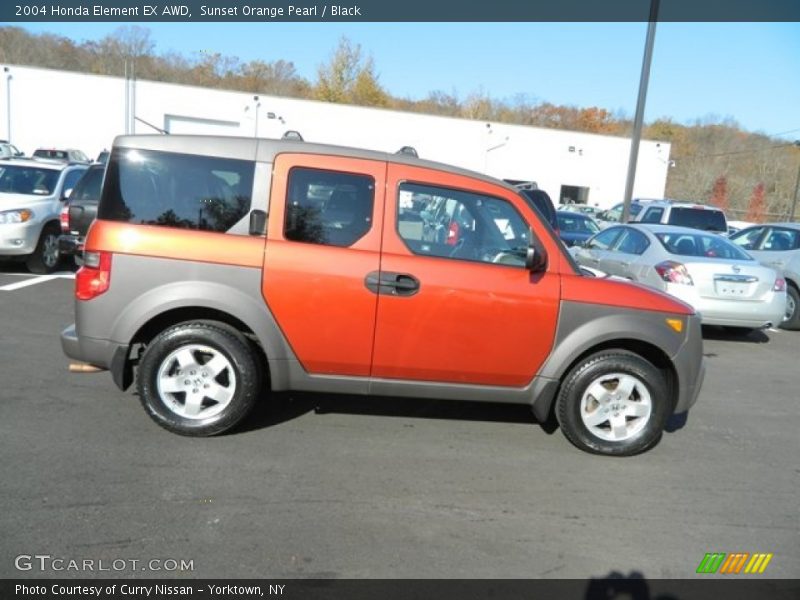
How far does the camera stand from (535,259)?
403 cm

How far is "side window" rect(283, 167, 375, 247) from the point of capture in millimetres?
4031

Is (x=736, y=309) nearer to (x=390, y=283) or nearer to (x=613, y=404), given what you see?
(x=613, y=404)

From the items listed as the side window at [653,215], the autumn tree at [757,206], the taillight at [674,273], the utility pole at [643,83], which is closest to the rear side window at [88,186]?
the taillight at [674,273]

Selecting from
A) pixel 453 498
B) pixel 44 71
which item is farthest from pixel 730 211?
pixel 453 498

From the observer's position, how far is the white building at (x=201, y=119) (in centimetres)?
3447

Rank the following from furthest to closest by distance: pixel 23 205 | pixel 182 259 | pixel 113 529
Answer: pixel 23 205 < pixel 182 259 < pixel 113 529

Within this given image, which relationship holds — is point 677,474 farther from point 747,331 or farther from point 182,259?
point 747,331

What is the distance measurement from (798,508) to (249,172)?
404 cm

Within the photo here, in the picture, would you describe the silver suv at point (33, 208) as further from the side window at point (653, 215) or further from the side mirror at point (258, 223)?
the side window at point (653, 215)

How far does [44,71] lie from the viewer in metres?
34.4

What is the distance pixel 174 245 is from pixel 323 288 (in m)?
0.99

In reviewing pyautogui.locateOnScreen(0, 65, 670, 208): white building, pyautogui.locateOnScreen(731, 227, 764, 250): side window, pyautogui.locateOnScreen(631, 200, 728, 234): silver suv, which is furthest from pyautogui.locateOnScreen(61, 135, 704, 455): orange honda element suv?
pyautogui.locateOnScreen(0, 65, 670, 208): white building

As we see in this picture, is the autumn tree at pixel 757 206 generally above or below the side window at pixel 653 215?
above

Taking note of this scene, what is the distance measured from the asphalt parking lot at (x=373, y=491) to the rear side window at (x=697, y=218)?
34.0ft
